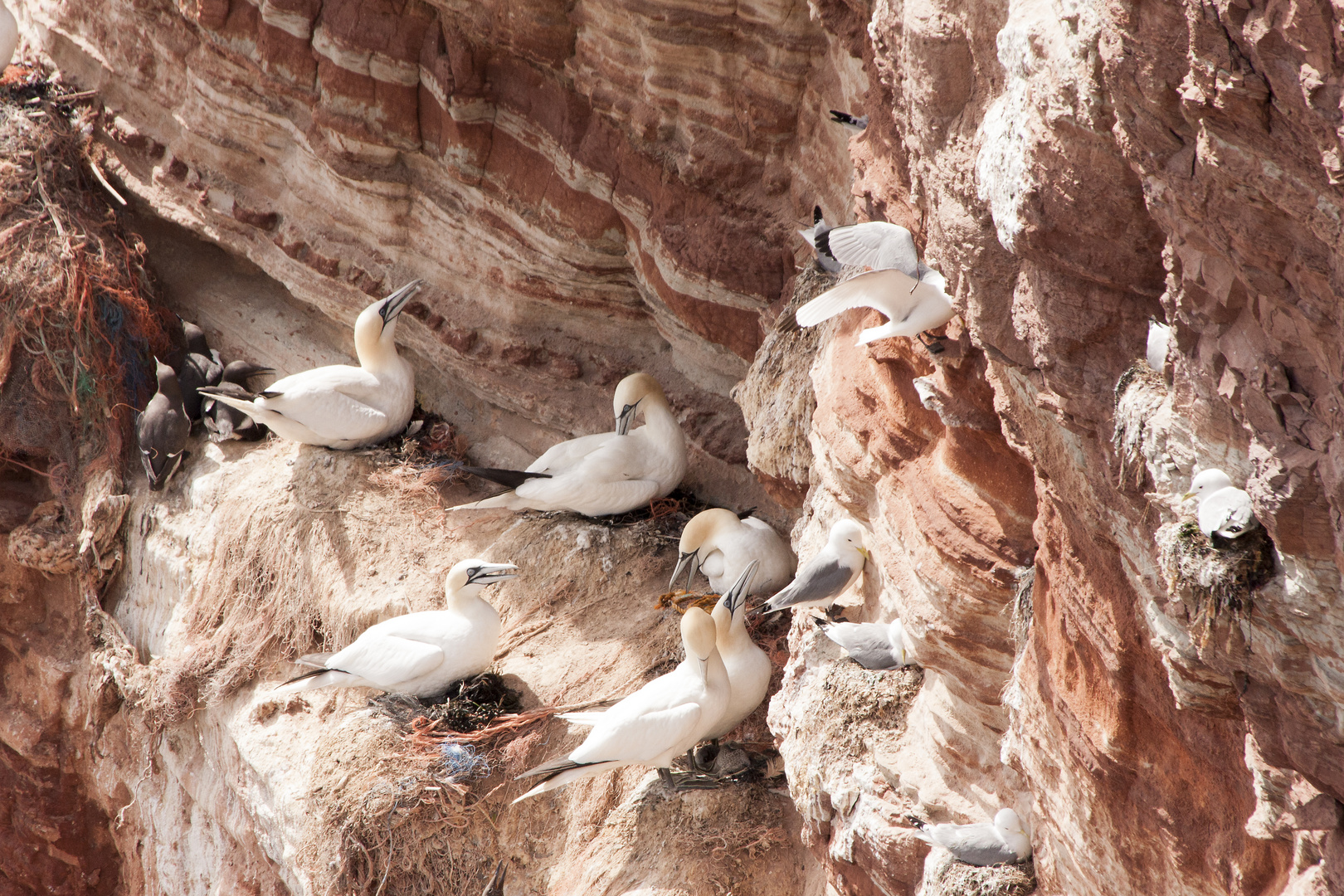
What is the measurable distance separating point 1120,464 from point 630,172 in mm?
3533

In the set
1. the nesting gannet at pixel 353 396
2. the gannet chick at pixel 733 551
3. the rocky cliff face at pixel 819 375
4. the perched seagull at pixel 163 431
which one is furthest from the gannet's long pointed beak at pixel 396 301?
the gannet chick at pixel 733 551

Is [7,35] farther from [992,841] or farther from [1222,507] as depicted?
[1222,507]

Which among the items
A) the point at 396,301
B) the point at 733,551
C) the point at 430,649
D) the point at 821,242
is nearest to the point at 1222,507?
the point at 821,242

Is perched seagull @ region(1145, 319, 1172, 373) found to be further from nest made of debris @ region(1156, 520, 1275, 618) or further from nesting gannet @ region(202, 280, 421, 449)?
nesting gannet @ region(202, 280, 421, 449)

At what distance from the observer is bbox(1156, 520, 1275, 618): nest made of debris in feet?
5.12

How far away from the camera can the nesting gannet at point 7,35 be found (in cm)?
664

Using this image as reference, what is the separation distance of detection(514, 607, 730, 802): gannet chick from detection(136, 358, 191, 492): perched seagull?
3.54 meters

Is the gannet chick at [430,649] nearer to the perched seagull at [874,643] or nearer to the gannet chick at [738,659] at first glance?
the gannet chick at [738,659]

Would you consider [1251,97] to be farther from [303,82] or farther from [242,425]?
[242,425]

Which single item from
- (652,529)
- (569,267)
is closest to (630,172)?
(569,267)

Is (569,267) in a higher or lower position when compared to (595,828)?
higher

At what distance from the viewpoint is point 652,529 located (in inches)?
214

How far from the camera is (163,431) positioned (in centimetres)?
626

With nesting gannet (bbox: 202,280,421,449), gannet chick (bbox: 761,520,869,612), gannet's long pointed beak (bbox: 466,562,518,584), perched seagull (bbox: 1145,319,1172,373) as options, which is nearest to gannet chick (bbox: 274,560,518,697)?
gannet's long pointed beak (bbox: 466,562,518,584)
